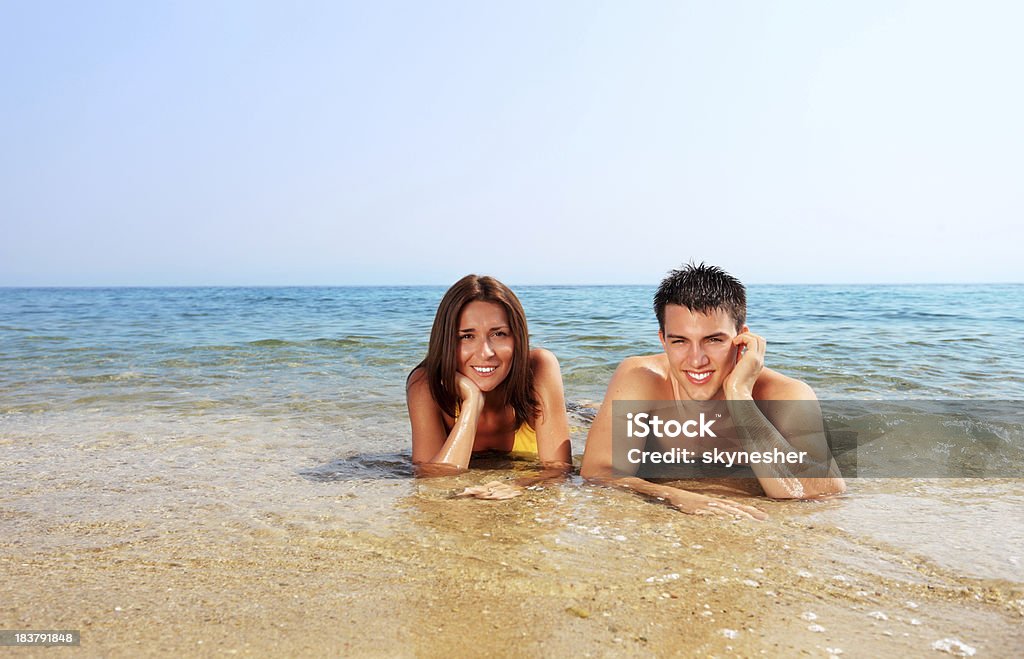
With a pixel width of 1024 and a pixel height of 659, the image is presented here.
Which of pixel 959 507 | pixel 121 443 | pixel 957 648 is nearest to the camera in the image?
pixel 957 648

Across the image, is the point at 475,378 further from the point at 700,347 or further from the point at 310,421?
the point at 310,421

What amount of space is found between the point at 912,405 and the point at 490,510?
15.3 feet

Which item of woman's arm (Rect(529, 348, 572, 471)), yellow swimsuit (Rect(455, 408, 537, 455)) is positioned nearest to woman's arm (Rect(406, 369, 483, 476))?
woman's arm (Rect(529, 348, 572, 471))

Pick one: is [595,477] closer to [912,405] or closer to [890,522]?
[890,522]

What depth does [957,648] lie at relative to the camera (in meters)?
2.15

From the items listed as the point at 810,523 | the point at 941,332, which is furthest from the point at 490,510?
the point at 941,332

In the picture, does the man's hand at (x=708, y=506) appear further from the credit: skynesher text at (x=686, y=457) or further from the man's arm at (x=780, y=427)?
the credit: skynesher text at (x=686, y=457)

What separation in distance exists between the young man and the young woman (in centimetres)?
42

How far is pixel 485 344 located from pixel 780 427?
177 cm

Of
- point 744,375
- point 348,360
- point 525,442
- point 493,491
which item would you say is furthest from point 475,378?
point 348,360

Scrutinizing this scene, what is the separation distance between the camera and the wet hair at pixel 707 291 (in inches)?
149

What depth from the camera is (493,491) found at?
148 inches

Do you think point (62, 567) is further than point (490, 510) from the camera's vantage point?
No

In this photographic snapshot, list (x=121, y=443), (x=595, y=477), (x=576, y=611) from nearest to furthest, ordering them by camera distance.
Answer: (x=576, y=611)
(x=595, y=477)
(x=121, y=443)
